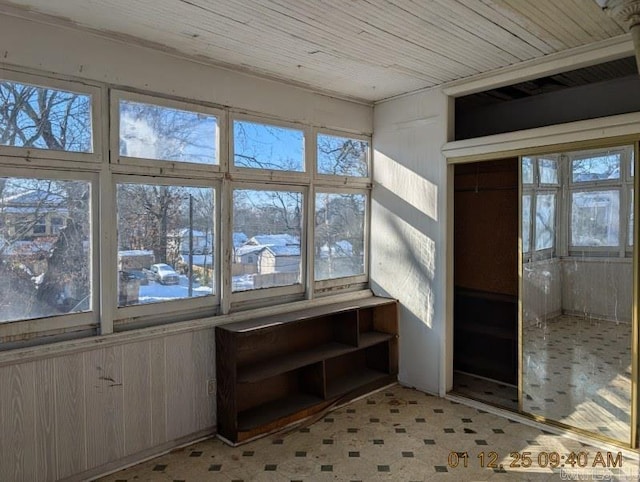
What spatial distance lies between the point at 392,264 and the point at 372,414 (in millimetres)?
1449

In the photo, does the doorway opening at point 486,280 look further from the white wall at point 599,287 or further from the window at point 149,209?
the window at point 149,209

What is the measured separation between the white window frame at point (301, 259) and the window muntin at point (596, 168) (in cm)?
213

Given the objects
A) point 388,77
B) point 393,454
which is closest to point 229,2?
point 388,77

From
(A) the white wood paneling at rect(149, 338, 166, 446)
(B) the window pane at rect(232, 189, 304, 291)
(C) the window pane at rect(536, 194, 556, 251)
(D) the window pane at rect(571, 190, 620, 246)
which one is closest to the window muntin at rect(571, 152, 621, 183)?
(D) the window pane at rect(571, 190, 620, 246)

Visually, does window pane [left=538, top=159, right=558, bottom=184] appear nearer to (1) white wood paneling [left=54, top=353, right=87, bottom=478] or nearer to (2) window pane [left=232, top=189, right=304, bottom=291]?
(2) window pane [left=232, top=189, right=304, bottom=291]

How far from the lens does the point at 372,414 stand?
147 inches

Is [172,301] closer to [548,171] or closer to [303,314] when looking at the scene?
[303,314]

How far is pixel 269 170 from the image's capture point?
3758mm

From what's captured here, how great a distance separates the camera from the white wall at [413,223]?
4.10 meters

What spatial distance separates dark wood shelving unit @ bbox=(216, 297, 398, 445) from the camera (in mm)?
3311

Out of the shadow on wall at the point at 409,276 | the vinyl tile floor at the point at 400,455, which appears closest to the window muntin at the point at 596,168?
the shadow on wall at the point at 409,276

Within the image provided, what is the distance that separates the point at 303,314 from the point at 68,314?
68.4 inches

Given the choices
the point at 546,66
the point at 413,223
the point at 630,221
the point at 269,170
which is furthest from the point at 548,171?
the point at 269,170

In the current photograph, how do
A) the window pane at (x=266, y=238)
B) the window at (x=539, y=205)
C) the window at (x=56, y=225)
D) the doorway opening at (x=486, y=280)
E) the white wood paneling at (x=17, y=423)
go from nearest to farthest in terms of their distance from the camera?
the white wood paneling at (x=17, y=423), the window at (x=56, y=225), the window at (x=539, y=205), the window pane at (x=266, y=238), the doorway opening at (x=486, y=280)
